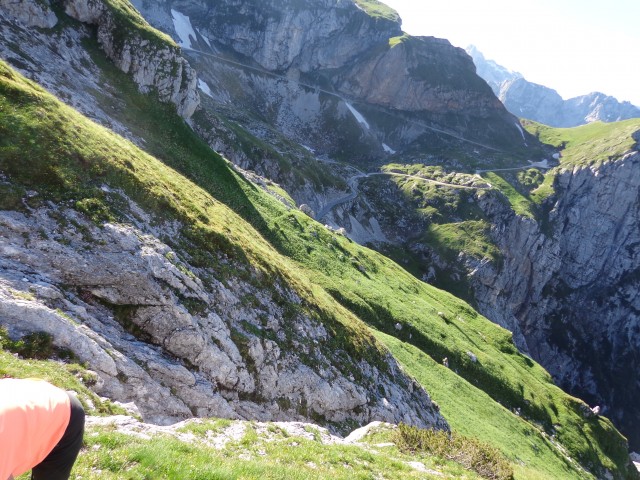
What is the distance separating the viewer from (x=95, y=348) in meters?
16.8

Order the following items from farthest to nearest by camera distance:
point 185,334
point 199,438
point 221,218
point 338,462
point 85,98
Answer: point 85,98, point 221,218, point 185,334, point 338,462, point 199,438

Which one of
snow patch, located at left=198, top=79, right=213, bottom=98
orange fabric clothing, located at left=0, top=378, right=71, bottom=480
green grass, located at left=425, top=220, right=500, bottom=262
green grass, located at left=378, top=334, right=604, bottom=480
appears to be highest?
→ snow patch, located at left=198, top=79, right=213, bottom=98

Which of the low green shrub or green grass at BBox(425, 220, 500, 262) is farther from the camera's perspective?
green grass at BBox(425, 220, 500, 262)

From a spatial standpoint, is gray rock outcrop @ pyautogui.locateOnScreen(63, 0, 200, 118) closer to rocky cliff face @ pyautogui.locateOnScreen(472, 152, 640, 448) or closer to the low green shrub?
the low green shrub

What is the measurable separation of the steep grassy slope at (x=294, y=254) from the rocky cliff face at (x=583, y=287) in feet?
267

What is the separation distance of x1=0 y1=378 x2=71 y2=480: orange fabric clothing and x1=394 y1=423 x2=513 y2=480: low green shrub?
2018 cm

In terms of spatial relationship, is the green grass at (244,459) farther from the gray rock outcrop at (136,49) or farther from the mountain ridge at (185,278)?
the gray rock outcrop at (136,49)

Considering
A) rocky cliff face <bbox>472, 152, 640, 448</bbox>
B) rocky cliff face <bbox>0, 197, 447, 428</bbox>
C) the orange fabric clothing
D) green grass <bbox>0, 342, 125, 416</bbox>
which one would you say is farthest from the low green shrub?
rocky cliff face <bbox>472, 152, 640, 448</bbox>

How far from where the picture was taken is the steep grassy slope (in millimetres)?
22500

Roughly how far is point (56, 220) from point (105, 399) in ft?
33.6

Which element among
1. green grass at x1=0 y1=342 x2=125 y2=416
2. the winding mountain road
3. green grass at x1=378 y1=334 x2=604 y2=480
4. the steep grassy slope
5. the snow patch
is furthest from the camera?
the snow patch

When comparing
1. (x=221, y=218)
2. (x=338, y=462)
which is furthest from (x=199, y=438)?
(x=221, y=218)

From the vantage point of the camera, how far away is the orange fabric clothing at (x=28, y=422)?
194 inches

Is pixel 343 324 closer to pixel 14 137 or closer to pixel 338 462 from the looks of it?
pixel 338 462
